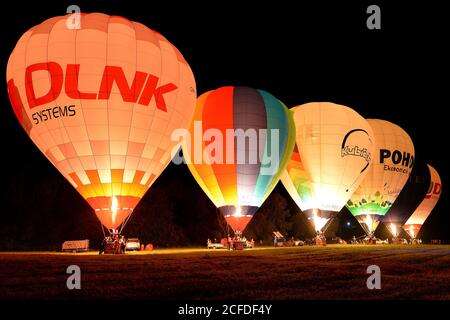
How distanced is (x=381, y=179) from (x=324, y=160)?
661cm

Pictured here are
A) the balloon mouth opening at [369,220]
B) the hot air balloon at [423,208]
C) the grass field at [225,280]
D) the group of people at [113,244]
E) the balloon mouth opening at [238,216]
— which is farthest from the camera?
the hot air balloon at [423,208]

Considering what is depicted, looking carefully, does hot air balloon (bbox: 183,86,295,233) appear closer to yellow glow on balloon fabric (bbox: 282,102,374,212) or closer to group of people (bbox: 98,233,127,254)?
yellow glow on balloon fabric (bbox: 282,102,374,212)

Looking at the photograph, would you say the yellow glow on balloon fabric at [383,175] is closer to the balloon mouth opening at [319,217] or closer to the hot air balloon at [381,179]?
the hot air balloon at [381,179]

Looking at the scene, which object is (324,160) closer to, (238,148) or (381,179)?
(238,148)

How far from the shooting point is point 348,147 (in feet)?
87.8

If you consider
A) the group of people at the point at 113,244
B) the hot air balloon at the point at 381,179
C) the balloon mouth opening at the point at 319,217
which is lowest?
the group of people at the point at 113,244

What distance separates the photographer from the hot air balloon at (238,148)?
897 inches

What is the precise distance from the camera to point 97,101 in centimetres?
1766

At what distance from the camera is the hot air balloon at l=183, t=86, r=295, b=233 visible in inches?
897

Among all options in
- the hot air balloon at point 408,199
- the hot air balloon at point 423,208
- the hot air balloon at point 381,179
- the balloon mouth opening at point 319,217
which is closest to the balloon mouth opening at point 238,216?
the balloon mouth opening at point 319,217

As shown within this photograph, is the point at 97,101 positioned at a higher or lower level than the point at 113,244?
higher

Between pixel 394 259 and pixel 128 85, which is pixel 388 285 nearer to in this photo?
pixel 394 259

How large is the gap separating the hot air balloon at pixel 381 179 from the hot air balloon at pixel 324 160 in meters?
3.97

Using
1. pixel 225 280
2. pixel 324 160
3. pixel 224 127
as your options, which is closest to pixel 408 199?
pixel 324 160
